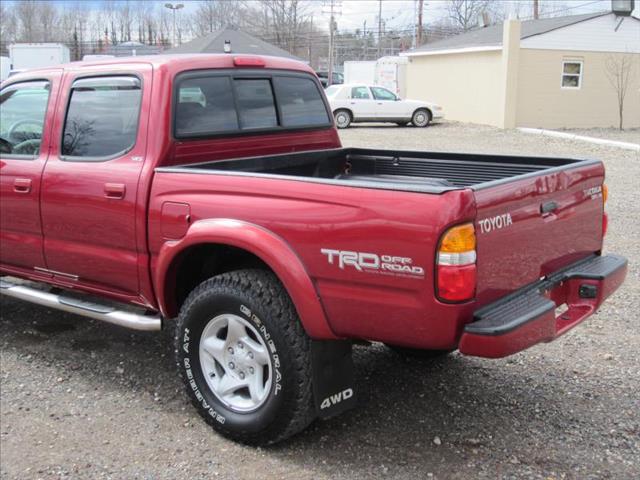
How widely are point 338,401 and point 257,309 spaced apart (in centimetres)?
60

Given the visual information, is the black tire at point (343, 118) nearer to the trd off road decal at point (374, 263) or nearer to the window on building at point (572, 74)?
the window on building at point (572, 74)

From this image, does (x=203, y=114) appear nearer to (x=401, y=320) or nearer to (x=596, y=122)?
(x=401, y=320)

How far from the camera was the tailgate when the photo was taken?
3.05 metres

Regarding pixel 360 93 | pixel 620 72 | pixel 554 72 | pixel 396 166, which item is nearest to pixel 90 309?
pixel 396 166

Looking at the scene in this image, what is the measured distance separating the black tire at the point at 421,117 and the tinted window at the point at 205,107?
23.2 metres

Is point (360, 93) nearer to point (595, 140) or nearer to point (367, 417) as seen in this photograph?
point (595, 140)

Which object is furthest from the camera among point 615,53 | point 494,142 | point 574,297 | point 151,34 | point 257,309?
point 151,34

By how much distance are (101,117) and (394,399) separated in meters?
2.44

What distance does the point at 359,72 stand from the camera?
41.1 m

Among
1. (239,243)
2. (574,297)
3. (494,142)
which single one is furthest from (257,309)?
(494,142)

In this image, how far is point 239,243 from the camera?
3424 millimetres

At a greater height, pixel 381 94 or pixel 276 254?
pixel 381 94

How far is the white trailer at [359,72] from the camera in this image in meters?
40.4

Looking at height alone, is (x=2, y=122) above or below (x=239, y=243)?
above
